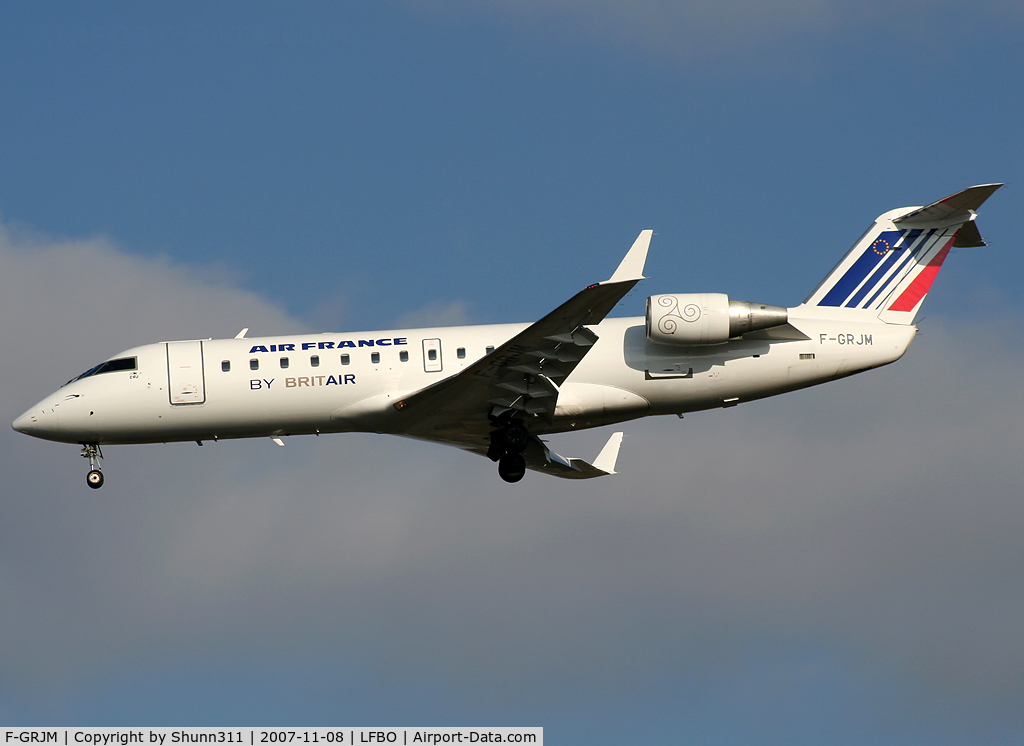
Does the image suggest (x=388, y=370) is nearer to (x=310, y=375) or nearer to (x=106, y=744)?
(x=310, y=375)

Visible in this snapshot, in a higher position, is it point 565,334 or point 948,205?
point 948,205

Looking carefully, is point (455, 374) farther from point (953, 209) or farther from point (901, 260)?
point (953, 209)

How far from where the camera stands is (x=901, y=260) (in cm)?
2927

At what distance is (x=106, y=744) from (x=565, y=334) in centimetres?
1128

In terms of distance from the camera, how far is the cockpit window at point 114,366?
92.9ft

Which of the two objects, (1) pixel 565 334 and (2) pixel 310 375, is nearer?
(1) pixel 565 334

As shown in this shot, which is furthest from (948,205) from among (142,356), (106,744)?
(106,744)

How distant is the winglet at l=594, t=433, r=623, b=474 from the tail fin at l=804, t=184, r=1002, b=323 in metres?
6.28

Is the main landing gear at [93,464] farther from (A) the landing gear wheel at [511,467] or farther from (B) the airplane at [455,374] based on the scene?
(A) the landing gear wheel at [511,467]

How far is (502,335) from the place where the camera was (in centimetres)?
2795

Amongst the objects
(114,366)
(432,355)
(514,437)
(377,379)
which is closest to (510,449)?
(514,437)

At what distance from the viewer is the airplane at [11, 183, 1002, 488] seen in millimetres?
27062

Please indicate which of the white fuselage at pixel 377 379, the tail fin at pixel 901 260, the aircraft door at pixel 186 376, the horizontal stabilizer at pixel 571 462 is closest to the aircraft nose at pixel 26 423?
the white fuselage at pixel 377 379

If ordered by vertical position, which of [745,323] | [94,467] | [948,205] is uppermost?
[948,205]
